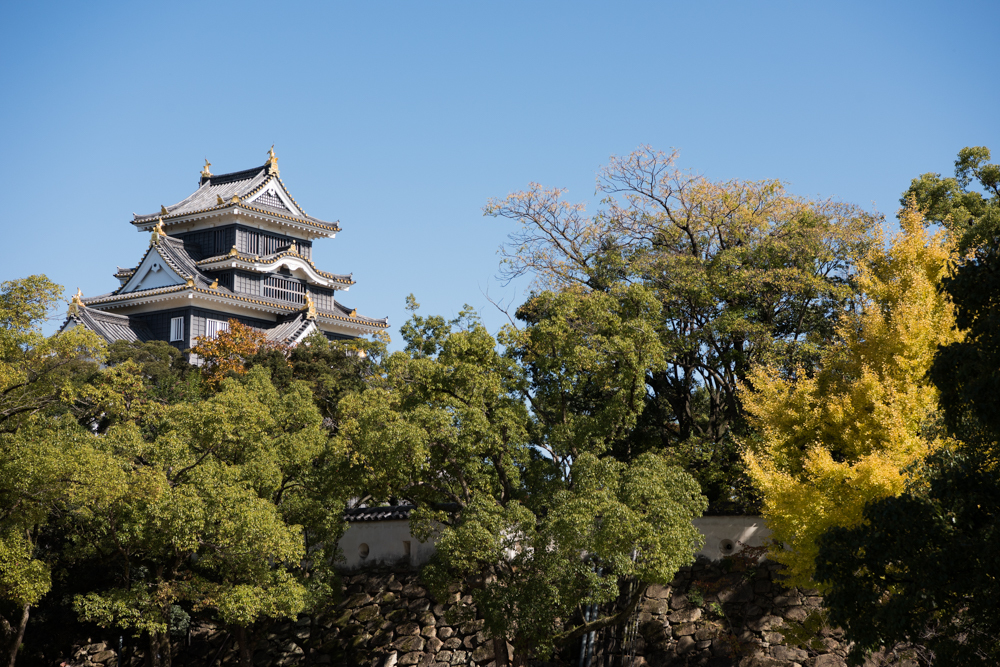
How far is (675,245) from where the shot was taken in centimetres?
1952

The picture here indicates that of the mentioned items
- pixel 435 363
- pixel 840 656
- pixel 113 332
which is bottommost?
pixel 840 656

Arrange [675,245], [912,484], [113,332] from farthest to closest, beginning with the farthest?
[113,332], [675,245], [912,484]

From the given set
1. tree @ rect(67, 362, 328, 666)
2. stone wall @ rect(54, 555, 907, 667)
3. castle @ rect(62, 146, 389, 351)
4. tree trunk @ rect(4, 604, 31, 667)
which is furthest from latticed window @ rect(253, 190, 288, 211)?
tree trunk @ rect(4, 604, 31, 667)

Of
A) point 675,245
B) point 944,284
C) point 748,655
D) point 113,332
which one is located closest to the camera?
point 944,284

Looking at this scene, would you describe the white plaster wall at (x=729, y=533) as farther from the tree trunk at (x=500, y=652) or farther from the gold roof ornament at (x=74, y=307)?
the gold roof ornament at (x=74, y=307)

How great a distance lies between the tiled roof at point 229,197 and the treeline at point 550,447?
2092 cm

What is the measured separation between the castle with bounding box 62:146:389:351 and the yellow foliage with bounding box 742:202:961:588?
22.0 metres

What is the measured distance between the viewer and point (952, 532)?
806 centimetres

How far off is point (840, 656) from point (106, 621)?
1091 cm

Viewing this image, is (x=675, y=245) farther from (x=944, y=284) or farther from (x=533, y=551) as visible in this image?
(x=944, y=284)

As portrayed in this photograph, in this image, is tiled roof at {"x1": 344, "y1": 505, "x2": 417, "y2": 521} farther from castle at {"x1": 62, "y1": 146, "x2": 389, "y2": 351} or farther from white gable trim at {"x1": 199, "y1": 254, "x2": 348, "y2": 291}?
white gable trim at {"x1": 199, "y1": 254, "x2": 348, "y2": 291}

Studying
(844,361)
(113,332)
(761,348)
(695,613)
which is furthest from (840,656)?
(113,332)

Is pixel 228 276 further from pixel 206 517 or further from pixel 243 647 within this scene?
pixel 206 517

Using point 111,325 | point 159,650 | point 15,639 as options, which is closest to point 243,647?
point 159,650
